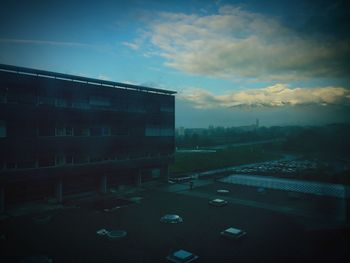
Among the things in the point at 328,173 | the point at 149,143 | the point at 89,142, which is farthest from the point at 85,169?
the point at 328,173

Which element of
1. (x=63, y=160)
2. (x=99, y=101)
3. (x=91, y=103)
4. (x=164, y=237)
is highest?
(x=99, y=101)

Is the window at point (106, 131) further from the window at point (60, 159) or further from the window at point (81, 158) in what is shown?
the window at point (60, 159)

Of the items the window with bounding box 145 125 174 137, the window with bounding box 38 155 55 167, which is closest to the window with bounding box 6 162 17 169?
the window with bounding box 38 155 55 167

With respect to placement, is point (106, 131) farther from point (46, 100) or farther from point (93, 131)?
point (46, 100)

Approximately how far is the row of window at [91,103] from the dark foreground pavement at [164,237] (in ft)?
Answer: 37.1

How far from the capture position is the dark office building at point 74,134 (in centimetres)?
2662

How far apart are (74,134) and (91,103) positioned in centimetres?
432

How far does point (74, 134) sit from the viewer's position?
1238 inches

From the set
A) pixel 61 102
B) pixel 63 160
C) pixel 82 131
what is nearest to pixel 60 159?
pixel 63 160

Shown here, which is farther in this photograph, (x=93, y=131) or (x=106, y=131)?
(x=106, y=131)

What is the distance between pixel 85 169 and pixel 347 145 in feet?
87.1

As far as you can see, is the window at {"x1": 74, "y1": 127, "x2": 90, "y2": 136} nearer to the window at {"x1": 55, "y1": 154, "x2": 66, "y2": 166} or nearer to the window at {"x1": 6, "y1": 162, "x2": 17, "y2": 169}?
the window at {"x1": 55, "y1": 154, "x2": 66, "y2": 166}

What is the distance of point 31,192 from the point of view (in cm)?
2902

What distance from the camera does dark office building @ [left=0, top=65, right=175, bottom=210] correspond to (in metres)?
26.6
